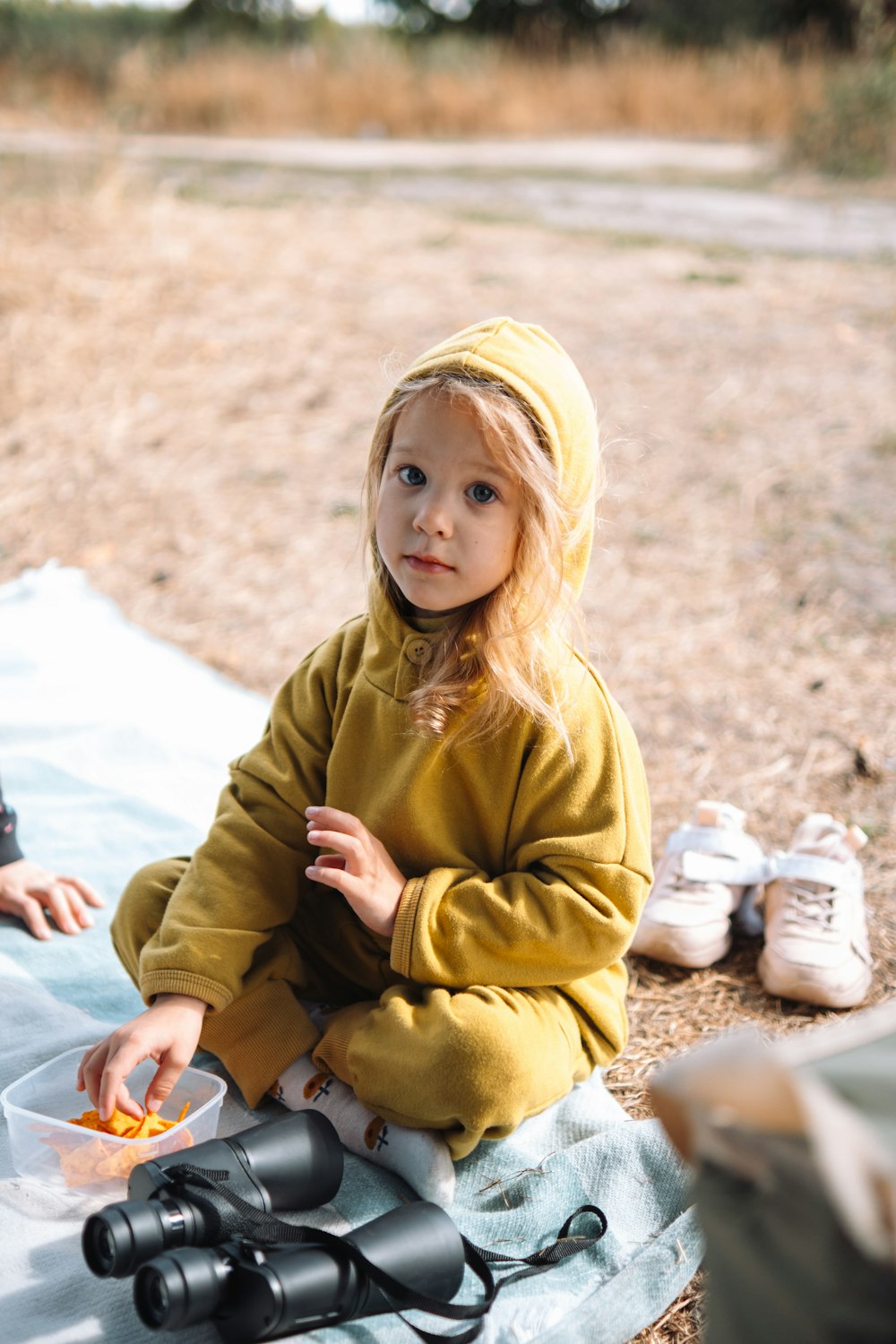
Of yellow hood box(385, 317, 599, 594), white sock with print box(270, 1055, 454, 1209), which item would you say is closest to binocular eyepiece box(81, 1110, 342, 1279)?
white sock with print box(270, 1055, 454, 1209)

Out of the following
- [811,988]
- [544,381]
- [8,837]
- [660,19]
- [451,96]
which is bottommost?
Result: [811,988]

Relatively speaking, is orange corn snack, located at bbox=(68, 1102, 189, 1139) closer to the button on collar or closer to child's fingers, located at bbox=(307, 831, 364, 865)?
child's fingers, located at bbox=(307, 831, 364, 865)

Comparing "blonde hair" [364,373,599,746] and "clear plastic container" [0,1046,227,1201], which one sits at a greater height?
"blonde hair" [364,373,599,746]

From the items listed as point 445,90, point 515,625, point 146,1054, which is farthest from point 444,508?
point 445,90

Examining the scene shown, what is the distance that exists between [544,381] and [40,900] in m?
1.40

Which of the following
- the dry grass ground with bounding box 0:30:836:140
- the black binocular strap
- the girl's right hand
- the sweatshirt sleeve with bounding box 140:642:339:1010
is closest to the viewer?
the black binocular strap

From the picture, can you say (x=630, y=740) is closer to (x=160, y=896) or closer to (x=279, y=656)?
(x=160, y=896)

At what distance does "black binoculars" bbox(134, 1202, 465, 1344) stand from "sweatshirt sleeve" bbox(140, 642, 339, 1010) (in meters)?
0.43

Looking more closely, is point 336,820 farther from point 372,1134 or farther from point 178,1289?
point 178,1289

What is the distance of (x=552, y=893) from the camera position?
68.6 inches

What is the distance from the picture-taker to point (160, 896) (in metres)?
2.01

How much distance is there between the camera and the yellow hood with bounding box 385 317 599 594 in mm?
1746

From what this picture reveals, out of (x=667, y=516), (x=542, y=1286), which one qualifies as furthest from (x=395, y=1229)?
(x=667, y=516)

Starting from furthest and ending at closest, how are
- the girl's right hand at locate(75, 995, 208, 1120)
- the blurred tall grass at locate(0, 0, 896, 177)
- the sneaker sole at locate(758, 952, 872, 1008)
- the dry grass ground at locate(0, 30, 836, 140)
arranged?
the dry grass ground at locate(0, 30, 836, 140)
the blurred tall grass at locate(0, 0, 896, 177)
the sneaker sole at locate(758, 952, 872, 1008)
the girl's right hand at locate(75, 995, 208, 1120)
